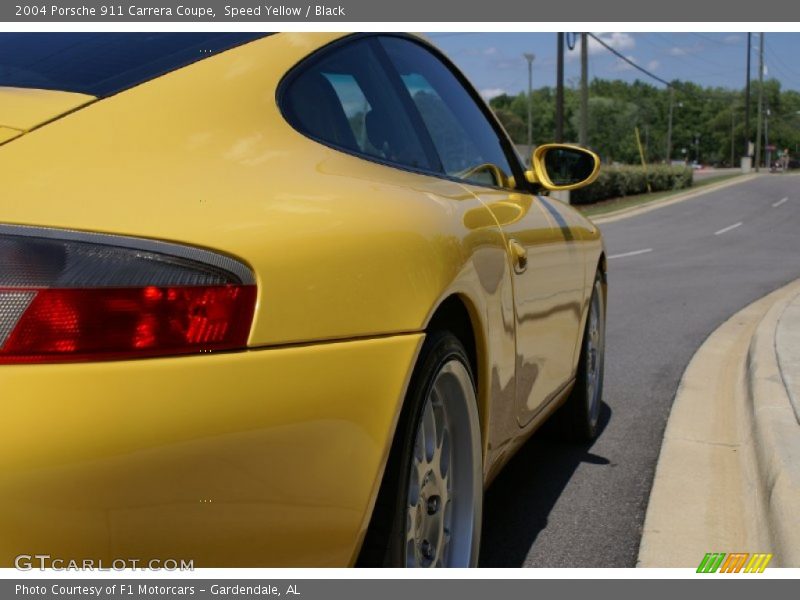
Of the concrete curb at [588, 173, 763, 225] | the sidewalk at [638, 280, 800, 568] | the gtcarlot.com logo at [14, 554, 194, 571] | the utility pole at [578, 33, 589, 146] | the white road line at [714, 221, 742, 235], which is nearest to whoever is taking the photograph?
the gtcarlot.com logo at [14, 554, 194, 571]

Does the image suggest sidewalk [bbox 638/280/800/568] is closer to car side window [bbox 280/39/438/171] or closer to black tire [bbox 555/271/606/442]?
black tire [bbox 555/271/606/442]

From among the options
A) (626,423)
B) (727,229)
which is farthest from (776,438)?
(727,229)

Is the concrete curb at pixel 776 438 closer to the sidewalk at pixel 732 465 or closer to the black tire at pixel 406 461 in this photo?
the sidewalk at pixel 732 465

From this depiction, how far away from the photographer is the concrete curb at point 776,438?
329 cm

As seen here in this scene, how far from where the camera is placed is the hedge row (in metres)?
35.7

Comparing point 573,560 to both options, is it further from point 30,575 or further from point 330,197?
point 30,575

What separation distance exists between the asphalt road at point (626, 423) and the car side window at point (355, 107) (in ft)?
4.64

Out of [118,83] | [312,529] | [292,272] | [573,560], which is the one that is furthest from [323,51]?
[573,560]

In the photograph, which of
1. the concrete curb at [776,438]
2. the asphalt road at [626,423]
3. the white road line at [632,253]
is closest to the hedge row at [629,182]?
the white road line at [632,253]

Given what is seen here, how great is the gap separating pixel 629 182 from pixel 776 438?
123ft

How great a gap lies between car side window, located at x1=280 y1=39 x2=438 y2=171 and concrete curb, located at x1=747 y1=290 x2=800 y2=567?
1651 mm

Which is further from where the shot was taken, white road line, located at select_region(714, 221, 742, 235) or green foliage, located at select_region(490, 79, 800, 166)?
green foliage, located at select_region(490, 79, 800, 166)

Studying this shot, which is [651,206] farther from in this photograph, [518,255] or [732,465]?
[518,255]

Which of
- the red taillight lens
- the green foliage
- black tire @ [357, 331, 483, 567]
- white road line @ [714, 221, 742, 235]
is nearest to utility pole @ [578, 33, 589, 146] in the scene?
white road line @ [714, 221, 742, 235]
